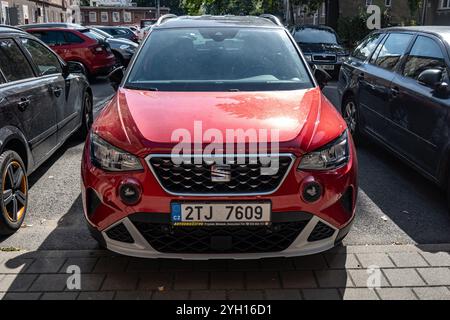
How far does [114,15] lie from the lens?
84.4 m

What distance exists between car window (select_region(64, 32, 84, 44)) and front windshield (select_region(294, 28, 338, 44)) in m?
6.24

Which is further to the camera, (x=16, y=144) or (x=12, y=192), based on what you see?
(x=16, y=144)

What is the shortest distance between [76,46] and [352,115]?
362 inches

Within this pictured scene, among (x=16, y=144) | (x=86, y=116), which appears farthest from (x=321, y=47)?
(x=16, y=144)

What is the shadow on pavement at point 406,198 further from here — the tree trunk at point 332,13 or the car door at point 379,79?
the tree trunk at point 332,13

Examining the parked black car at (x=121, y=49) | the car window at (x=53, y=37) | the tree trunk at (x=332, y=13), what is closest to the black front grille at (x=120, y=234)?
the car window at (x=53, y=37)

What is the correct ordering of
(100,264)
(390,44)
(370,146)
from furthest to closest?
(370,146) → (390,44) → (100,264)

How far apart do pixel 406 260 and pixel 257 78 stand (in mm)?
1873

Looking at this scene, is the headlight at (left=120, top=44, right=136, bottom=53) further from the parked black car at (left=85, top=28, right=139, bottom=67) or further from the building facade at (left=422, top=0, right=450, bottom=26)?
the building facade at (left=422, top=0, right=450, bottom=26)

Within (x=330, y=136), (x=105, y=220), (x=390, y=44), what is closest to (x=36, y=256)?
(x=105, y=220)

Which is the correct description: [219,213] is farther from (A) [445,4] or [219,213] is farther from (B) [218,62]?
(A) [445,4]

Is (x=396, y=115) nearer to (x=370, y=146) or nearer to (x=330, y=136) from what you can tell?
(x=370, y=146)

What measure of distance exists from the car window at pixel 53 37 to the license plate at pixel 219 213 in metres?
12.0
